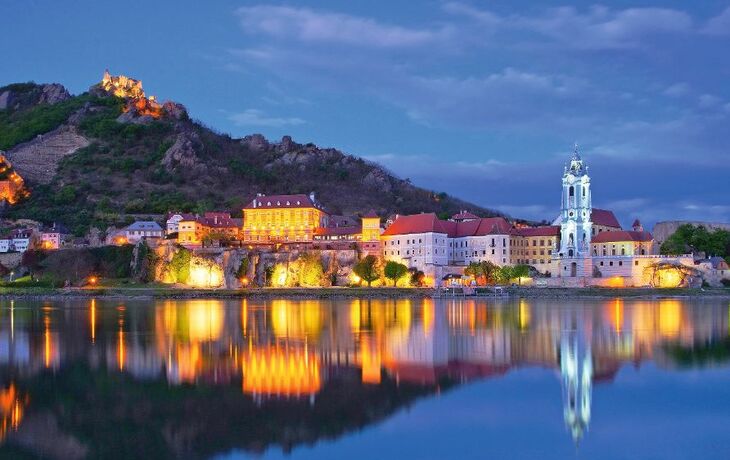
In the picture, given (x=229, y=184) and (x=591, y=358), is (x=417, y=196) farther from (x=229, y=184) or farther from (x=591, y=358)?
(x=591, y=358)

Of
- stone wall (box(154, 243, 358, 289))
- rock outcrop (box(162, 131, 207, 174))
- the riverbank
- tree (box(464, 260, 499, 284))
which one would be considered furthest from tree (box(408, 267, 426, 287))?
rock outcrop (box(162, 131, 207, 174))

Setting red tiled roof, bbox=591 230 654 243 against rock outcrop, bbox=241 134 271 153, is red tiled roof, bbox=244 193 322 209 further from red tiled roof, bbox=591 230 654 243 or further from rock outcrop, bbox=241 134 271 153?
rock outcrop, bbox=241 134 271 153

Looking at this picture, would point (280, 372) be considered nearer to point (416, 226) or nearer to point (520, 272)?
point (520, 272)

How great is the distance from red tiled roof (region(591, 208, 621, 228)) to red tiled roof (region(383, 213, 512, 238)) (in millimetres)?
7881

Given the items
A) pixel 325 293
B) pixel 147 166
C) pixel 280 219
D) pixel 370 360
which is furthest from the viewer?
pixel 147 166

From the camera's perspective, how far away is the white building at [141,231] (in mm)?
75125

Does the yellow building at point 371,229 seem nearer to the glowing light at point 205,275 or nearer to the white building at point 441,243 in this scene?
the white building at point 441,243

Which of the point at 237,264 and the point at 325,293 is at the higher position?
the point at 237,264

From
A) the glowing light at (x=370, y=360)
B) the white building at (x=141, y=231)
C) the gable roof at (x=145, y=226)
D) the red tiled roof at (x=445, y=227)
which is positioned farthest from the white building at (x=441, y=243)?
the glowing light at (x=370, y=360)

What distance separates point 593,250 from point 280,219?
94.7 ft

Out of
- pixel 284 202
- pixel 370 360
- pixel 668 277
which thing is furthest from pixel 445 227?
pixel 370 360

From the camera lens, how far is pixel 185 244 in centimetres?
7106

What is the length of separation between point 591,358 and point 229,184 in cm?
9222

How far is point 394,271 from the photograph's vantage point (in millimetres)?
64562
